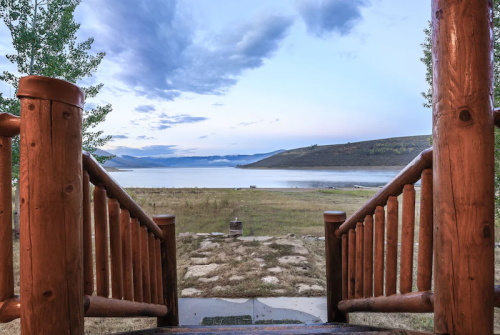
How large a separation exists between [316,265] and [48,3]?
7.71 metres

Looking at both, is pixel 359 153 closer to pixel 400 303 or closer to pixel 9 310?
pixel 400 303

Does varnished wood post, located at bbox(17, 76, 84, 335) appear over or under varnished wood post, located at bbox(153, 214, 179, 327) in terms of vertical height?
over

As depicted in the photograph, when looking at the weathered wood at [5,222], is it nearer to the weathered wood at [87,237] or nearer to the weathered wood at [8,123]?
the weathered wood at [8,123]

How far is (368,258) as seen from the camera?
1.93m

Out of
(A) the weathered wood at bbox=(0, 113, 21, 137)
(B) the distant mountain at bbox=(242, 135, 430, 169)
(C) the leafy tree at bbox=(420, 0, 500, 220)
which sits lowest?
(A) the weathered wood at bbox=(0, 113, 21, 137)

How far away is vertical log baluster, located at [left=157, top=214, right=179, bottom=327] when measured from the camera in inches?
89.4

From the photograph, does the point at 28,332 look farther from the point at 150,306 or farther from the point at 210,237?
the point at 210,237

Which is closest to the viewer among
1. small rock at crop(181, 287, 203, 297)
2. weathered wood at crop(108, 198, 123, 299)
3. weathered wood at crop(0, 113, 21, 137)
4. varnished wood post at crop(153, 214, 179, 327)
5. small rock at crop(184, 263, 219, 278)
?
weathered wood at crop(0, 113, 21, 137)

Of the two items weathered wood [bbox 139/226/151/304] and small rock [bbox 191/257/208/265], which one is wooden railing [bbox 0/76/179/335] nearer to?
weathered wood [bbox 139/226/151/304]

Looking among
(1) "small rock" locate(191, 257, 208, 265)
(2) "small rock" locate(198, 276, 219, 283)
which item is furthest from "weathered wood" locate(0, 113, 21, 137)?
(1) "small rock" locate(191, 257, 208, 265)

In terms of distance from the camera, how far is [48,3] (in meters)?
5.98

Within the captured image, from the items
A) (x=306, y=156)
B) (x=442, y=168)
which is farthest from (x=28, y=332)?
(x=306, y=156)

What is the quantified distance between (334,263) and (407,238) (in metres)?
0.90

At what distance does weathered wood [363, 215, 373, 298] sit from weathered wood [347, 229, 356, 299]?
0.61ft
